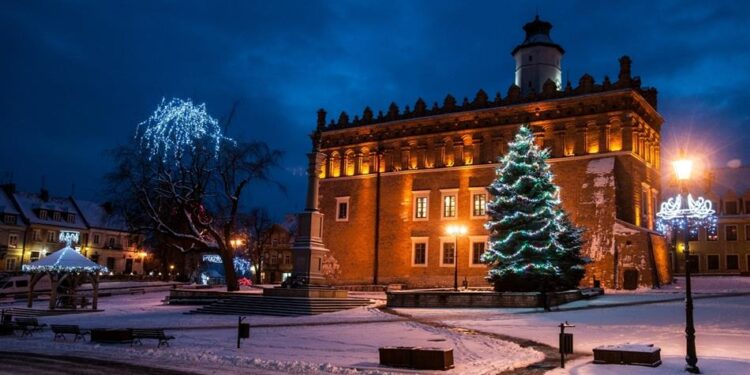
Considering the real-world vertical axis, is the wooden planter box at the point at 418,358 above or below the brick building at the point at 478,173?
below

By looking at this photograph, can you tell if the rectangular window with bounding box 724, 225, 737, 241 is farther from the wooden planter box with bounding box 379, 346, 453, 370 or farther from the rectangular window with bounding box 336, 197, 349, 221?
the wooden planter box with bounding box 379, 346, 453, 370

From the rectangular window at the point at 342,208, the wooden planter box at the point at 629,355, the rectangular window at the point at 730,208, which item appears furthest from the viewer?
the rectangular window at the point at 730,208

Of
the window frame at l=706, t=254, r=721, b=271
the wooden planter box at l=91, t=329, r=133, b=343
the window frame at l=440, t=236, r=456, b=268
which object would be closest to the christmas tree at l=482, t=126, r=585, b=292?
the window frame at l=440, t=236, r=456, b=268

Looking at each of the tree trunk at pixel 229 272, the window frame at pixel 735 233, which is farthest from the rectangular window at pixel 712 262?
the tree trunk at pixel 229 272

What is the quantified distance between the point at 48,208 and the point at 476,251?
1665 inches

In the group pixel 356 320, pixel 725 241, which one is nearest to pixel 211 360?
pixel 356 320

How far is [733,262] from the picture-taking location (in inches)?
2063

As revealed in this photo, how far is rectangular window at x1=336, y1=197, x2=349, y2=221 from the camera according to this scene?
48.2 meters

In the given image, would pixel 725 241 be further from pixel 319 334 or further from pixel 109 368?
pixel 109 368

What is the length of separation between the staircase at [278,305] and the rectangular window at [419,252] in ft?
51.8

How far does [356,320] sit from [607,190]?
69.6 ft

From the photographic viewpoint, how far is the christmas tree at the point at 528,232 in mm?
29969

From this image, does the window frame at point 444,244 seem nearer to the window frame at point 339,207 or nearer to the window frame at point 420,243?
the window frame at point 420,243

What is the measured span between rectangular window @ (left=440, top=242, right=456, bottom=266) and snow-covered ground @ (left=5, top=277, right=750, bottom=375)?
14636 millimetres
